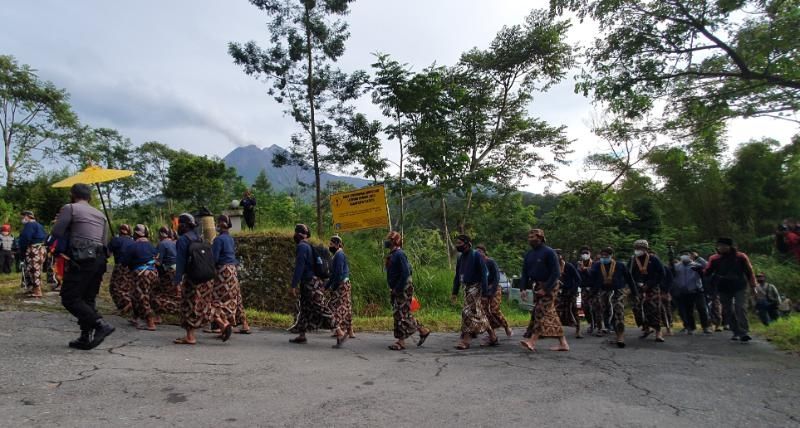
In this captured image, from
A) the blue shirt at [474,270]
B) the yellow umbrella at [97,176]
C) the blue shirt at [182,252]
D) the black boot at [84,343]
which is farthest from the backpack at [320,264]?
the yellow umbrella at [97,176]

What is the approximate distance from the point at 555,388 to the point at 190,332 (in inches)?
195

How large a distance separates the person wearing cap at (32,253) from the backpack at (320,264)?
6.35 m

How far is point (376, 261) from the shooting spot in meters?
13.5

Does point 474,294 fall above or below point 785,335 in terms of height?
above

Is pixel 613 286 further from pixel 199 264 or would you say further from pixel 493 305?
pixel 199 264

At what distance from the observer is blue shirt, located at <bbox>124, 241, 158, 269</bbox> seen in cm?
795

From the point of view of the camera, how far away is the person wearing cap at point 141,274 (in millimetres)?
7918

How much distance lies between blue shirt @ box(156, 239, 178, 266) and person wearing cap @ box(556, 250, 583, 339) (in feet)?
25.4

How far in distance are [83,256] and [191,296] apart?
169 centimetres

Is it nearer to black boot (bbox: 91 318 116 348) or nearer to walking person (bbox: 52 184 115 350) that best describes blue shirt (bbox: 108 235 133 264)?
walking person (bbox: 52 184 115 350)

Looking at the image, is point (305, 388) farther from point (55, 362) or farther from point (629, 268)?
point (629, 268)

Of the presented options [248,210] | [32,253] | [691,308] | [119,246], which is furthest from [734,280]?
[32,253]

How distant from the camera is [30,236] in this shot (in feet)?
32.9

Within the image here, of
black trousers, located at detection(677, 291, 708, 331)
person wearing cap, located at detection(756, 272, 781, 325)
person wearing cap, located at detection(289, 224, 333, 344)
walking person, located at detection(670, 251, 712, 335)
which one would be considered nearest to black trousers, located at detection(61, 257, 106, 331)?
person wearing cap, located at detection(289, 224, 333, 344)
